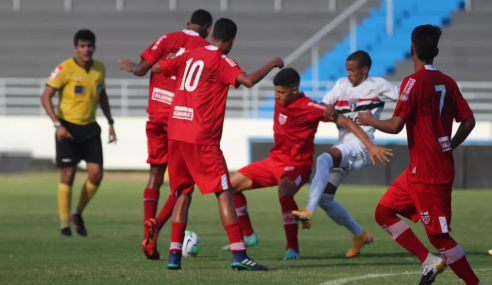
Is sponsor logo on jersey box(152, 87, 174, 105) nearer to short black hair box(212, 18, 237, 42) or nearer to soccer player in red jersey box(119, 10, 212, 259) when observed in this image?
soccer player in red jersey box(119, 10, 212, 259)

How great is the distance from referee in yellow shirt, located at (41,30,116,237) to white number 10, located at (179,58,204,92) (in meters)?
3.90

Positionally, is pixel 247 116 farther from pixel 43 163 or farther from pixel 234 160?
pixel 43 163

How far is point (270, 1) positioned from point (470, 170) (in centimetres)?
1450

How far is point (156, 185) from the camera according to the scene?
10656 mm

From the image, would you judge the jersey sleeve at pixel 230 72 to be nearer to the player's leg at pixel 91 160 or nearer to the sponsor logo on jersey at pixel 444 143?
the sponsor logo on jersey at pixel 444 143

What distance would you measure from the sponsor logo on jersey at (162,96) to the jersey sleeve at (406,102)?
3.84 m

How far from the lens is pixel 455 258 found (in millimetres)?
7121

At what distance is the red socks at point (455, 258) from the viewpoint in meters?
7.09

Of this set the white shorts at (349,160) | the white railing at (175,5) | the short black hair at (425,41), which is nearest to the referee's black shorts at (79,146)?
the white shorts at (349,160)

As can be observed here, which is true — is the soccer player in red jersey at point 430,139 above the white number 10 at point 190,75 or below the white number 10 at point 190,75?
below

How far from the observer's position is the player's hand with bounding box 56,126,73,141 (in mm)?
12070

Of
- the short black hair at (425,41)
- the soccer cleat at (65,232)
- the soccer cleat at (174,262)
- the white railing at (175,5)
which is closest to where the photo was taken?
the short black hair at (425,41)

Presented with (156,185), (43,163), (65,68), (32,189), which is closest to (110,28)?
(43,163)

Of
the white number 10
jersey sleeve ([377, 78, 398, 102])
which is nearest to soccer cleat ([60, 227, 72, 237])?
the white number 10
